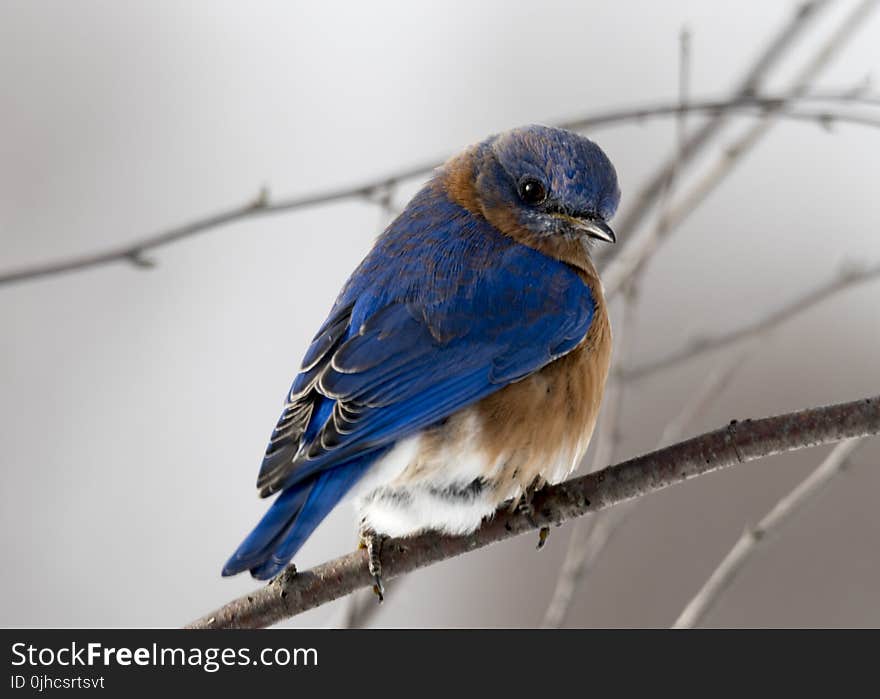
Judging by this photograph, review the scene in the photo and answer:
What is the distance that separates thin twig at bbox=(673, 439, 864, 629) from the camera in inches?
120

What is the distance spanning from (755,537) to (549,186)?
4.24 feet

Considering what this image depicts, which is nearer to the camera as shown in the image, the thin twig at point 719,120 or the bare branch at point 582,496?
the bare branch at point 582,496

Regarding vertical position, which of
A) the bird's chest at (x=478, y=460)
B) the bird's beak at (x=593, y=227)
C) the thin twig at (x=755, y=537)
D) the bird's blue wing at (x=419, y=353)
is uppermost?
→ the bird's beak at (x=593, y=227)

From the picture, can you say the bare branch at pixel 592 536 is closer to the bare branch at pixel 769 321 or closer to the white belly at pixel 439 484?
the bare branch at pixel 769 321

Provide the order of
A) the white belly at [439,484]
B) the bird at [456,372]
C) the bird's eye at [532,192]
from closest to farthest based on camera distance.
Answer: the bird at [456,372] < the white belly at [439,484] < the bird's eye at [532,192]

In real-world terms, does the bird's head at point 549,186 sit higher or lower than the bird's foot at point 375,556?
higher

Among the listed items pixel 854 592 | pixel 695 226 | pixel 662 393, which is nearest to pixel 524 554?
pixel 662 393

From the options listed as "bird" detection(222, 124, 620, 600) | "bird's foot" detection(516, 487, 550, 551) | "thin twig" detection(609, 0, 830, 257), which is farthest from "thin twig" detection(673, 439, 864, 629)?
"thin twig" detection(609, 0, 830, 257)

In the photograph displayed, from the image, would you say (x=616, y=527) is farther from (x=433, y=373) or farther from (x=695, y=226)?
(x=695, y=226)

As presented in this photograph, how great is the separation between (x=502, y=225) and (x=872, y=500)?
318 cm

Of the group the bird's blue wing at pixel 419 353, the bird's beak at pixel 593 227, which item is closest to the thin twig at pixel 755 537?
the bird's blue wing at pixel 419 353

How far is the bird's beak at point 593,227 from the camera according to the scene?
3607 mm

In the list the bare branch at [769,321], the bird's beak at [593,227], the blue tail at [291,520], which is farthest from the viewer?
the bird's beak at [593,227]
